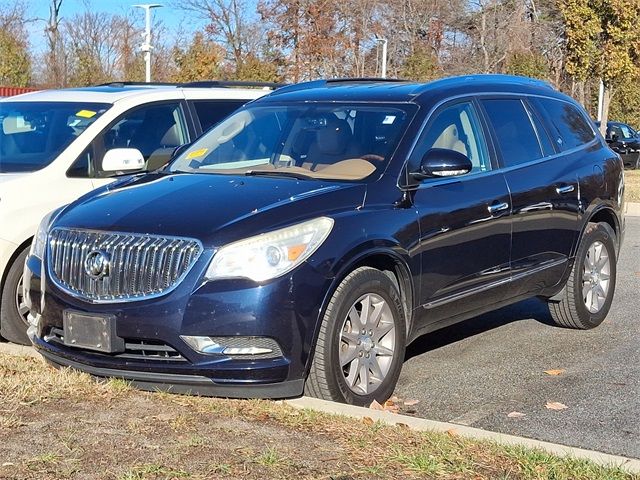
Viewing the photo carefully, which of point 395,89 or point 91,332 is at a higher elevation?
point 395,89

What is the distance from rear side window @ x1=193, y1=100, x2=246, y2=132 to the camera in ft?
28.3

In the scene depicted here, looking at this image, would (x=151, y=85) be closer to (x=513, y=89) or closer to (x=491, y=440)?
(x=513, y=89)

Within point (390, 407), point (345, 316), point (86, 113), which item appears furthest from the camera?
point (86, 113)

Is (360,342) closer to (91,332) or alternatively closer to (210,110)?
(91,332)

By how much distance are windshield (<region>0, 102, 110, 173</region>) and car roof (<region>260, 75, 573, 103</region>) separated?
158 centimetres

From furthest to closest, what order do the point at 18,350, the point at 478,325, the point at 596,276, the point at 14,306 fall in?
1. the point at 478,325
2. the point at 596,276
3. the point at 14,306
4. the point at 18,350

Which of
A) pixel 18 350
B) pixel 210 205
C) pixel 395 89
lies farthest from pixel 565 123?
pixel 18 350

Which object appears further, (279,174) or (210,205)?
(279,174)

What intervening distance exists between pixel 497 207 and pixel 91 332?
9.12 ft

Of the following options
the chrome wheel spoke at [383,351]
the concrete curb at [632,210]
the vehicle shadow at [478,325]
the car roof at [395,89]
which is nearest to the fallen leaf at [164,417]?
the chrome wheel spoke at [383,351]

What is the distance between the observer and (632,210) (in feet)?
56.1

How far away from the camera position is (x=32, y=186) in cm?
712

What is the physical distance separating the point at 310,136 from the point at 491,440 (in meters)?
2.57

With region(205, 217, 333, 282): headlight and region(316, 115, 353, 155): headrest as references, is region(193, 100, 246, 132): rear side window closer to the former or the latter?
region(316, 115, 353, 155): headrest
